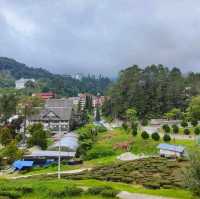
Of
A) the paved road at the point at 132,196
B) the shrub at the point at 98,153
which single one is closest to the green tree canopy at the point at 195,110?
the shrub at the point at 98,153

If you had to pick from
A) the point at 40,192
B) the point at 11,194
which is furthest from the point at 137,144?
the point at 11,194

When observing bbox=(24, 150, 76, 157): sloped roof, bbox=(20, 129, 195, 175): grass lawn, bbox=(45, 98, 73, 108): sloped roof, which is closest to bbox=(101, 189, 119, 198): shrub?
bbox=(20, 129, 195, 175): grass lawn

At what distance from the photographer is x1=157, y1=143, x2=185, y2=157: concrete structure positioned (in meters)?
47.0

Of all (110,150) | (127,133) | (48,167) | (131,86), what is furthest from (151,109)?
(48,167)

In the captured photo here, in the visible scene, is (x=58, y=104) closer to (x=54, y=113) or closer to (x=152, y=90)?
(x=54, y=113)

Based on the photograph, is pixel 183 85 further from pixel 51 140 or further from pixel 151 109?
pixel 51 140

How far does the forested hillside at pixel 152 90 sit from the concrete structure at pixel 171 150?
40.4 metres

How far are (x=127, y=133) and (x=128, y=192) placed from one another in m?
41.3

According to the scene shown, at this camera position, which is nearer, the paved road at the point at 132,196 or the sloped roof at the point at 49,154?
the paved road at the point at 132,196

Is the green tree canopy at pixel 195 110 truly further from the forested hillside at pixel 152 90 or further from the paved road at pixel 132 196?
the paved road at pixel 132 196

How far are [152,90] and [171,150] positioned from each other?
4626cm

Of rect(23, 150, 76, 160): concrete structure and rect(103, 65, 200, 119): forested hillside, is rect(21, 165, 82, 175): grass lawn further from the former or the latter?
rect(103, 65, 200, 119): forested hillside

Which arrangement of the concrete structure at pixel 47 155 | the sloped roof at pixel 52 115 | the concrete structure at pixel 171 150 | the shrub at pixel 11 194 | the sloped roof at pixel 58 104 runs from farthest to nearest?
the sloped roof at pixel 58 104
the sloped roof at pixel 52 115
the concrete structure at pixel 47 155
the concrete structure at pixel 171 150
the shrub at pixel 11 194

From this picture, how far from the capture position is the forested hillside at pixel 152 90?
91.1 m
